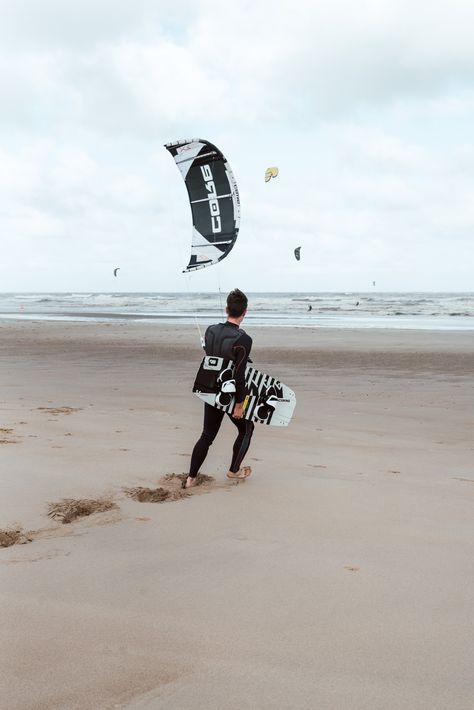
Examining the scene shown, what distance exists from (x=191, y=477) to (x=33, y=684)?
285 cm

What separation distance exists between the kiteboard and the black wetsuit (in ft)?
0.20

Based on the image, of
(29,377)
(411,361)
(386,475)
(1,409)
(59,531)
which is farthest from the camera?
(411,361)

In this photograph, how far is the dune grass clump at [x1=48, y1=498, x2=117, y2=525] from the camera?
14.5 feet

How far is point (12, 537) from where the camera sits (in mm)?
3959

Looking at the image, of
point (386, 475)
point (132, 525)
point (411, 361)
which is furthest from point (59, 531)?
point (411, 361)

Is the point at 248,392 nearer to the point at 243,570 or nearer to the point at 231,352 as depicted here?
the point at 231,352

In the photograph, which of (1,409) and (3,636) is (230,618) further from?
(1,409)

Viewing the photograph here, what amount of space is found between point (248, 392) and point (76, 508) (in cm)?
182

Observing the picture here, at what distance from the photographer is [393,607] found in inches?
124

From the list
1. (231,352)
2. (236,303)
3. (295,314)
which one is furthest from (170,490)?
(295,314)

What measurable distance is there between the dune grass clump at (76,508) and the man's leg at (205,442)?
760mm

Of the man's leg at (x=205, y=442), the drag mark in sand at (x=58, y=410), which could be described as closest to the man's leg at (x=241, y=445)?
the man's leg at (x=205, y=442)

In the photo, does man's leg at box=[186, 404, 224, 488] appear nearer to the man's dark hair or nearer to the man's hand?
the man's hand

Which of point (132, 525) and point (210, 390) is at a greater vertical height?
point (210, 390)
